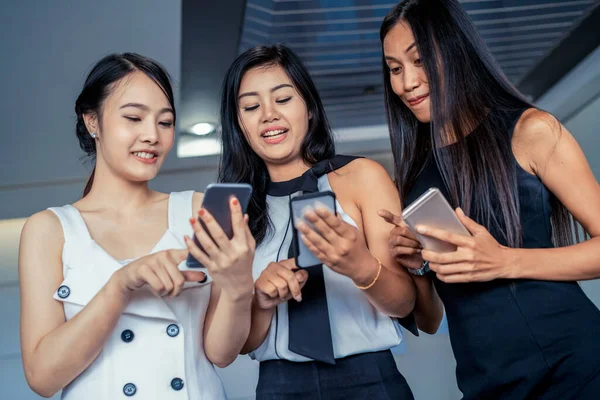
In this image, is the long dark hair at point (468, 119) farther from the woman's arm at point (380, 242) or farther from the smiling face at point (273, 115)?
the smiling face at point (273, 115)

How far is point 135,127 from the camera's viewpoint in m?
1.57

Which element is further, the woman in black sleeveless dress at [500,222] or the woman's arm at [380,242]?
the woman's arm at [380,242]

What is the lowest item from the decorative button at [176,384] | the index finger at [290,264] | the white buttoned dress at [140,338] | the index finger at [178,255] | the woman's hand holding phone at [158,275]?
the decorative button at [176,384]

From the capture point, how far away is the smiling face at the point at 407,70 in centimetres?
173

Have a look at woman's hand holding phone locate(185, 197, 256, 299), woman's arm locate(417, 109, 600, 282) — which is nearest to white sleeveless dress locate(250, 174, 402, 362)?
woman's arm locate(417, 109, 600, 282)

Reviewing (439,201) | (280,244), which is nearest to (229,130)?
(280,244)

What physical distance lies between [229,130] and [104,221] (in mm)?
466

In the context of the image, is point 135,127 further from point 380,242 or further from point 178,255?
point 380,242

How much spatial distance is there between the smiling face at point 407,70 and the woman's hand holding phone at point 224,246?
2.30 ft

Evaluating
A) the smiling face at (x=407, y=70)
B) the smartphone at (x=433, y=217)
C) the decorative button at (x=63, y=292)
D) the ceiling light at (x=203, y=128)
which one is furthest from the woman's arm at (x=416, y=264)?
the ceiling light at (x=203, y=128)

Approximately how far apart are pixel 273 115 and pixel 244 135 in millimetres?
155

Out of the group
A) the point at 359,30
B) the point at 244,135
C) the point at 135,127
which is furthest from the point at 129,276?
the point at 359,30

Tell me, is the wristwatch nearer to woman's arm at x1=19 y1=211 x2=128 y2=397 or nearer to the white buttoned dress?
the white buttoned dress

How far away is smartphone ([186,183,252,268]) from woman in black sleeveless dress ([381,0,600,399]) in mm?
403
